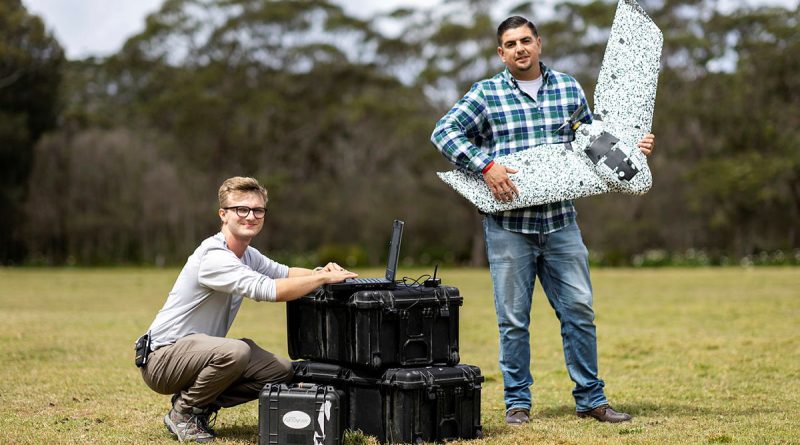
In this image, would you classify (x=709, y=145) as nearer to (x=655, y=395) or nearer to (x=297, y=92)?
(x=297, y=92)

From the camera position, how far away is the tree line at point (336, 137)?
3828 centimetres

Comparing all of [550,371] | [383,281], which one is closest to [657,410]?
[383,281]

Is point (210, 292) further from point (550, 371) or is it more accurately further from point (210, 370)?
point (550, 371)

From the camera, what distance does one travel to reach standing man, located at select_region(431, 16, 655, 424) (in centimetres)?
606

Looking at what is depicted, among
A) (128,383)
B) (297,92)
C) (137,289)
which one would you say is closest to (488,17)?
(297,92)

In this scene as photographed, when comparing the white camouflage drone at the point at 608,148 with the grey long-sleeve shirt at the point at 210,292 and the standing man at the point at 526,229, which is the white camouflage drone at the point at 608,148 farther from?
the grey long-sleeve shirt at the point at 210,292

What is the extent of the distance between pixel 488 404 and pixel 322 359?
1.85 m

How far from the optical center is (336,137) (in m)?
45.9

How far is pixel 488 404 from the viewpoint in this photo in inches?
277

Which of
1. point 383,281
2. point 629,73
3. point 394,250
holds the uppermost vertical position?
point 629,73

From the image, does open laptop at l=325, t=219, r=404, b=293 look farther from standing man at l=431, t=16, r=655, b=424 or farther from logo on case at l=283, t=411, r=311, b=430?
standing man at l=431, t=16, r=655, b=424

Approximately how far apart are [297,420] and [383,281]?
891 millimetres

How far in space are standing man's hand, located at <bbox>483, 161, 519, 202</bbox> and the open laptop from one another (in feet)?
2.30

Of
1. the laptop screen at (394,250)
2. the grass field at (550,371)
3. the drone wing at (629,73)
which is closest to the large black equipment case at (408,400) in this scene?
the grass field at (550,371)
